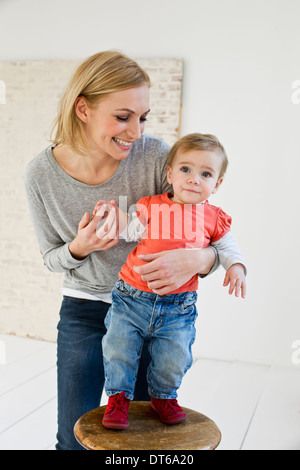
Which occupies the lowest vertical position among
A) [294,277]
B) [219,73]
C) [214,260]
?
[294,277]

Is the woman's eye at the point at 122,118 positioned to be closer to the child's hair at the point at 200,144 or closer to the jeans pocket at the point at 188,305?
the child's hair at the point at 200,144

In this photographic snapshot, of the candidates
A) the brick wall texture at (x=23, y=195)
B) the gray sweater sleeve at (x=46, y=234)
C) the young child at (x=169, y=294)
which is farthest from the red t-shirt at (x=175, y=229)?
the brick wall texture at (x=23, y=195)

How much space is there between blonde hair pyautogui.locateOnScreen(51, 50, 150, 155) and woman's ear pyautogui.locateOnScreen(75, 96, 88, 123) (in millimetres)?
13

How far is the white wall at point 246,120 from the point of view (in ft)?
14.6

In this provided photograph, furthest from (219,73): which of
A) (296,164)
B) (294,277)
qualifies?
(294,277)

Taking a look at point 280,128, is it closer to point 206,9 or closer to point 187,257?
point 206,9

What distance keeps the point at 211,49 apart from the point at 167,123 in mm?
733

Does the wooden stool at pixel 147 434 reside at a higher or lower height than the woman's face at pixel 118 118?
lower

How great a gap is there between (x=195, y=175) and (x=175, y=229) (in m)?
0.17

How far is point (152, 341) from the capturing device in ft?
4.87

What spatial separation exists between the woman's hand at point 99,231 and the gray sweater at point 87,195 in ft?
0.49

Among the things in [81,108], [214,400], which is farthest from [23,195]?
[81,108]

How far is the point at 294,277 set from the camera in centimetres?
458

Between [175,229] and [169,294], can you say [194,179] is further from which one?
[169,294]
